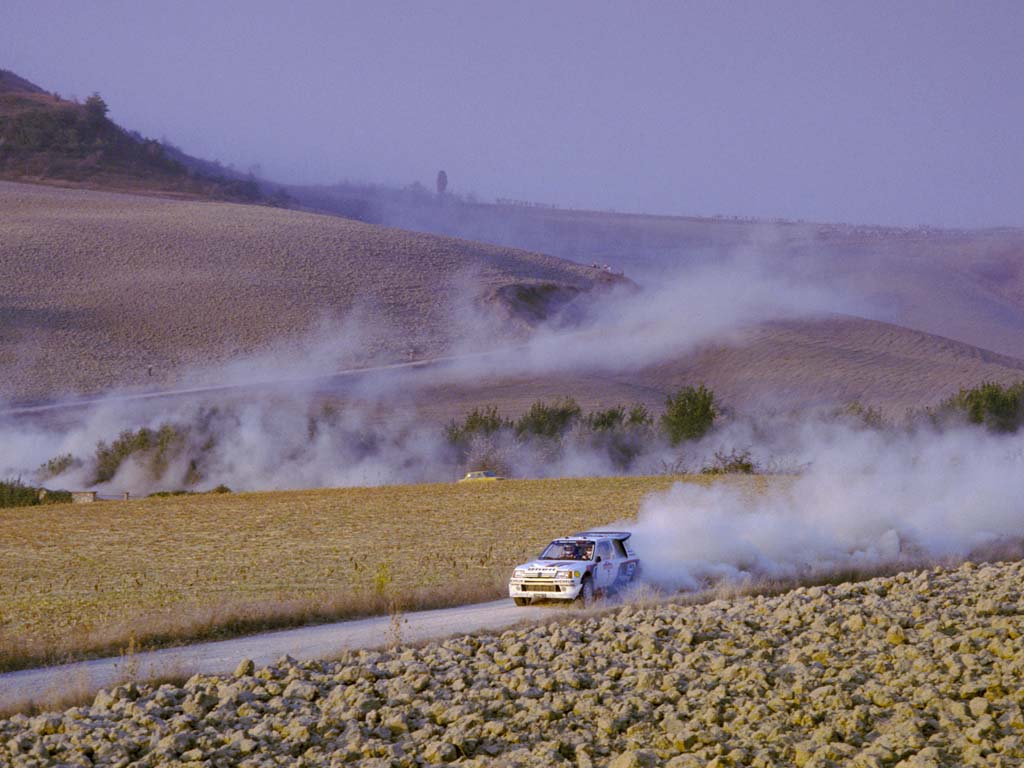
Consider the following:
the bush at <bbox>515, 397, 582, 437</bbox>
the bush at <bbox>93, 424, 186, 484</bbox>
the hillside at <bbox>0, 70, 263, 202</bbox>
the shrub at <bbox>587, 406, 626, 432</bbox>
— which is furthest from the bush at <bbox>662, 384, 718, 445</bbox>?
the hillside at <bbox>0, 70, 263, 202</bbox>

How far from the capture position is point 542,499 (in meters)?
45.2

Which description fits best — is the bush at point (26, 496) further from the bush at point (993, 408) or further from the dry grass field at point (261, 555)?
the bush at point (993, 408)

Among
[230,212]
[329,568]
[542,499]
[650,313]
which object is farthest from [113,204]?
[329,568]

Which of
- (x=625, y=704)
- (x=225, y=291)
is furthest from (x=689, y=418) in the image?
(x=625, y=704)

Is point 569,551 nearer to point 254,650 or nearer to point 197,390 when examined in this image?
point 254,650

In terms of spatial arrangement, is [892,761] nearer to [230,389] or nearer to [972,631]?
[972,631]

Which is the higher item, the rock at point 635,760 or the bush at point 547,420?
the rock at point 635,760

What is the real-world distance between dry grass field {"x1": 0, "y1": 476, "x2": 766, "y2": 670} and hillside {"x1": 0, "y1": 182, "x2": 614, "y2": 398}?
150 ft

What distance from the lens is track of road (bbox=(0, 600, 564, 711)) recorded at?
1593 centimetres

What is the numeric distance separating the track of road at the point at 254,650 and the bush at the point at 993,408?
166 feet

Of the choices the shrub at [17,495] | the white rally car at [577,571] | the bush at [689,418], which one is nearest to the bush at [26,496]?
the shrub at [17,495]

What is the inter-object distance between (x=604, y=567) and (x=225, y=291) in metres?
93.4

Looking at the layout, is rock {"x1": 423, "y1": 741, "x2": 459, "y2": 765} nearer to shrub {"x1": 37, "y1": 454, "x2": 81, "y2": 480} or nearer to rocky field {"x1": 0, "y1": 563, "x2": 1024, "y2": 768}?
rocky field {"x1": 0, "y1": 563, "x2": 1024, "y2": 768}

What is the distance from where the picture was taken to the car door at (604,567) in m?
23.8
